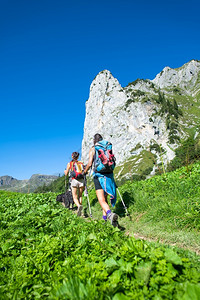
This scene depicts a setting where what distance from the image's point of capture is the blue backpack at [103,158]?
6.50 m

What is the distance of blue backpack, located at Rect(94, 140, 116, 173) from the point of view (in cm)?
650

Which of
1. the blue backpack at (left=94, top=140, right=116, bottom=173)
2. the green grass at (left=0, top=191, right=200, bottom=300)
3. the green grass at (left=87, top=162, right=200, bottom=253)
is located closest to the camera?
the green grass at (left=0, top=191, right=200, bottom=300)

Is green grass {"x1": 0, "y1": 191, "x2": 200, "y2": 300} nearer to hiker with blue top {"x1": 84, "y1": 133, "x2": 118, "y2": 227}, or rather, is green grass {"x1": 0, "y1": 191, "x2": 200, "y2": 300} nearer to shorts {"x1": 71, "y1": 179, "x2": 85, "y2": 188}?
hiker with blue top {"x1": 84, "y1": 133, "x2": 118, "y2": 227}

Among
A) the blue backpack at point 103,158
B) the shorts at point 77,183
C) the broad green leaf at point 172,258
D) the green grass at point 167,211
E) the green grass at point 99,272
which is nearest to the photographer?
the green grass at point 99,272

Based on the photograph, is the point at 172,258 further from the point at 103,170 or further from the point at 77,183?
the point at 77,183

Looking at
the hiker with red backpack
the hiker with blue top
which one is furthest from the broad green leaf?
the hiker with red backpack

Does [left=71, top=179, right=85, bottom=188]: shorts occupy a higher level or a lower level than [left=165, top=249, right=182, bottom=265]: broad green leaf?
higher

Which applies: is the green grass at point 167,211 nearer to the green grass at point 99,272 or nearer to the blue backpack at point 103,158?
the green grass at point 99,272

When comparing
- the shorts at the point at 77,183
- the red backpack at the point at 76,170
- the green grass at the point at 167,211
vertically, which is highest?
the red backpack at the point at 76,170

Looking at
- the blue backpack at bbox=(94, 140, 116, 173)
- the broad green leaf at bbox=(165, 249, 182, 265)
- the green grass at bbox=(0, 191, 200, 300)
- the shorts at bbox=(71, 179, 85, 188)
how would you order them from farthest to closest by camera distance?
the shorts at bbox=(71, 179, 85, 188) < the blue backpack at bbox=(94, 140, 116, 173) < the broad green leaf at bbox=(165, 249, 182, 265) < the green grass at bbox=(0, 191, 200, 300)

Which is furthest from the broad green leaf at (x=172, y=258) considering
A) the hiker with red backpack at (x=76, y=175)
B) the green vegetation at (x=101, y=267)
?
the hiker with red backpack at (x=76, y=175)

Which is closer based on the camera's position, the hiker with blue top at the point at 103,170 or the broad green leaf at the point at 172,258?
the broad green leaf at the point at 172,258

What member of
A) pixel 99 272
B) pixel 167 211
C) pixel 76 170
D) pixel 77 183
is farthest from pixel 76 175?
pixel 99 272

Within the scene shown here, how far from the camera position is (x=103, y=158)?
256 inches
